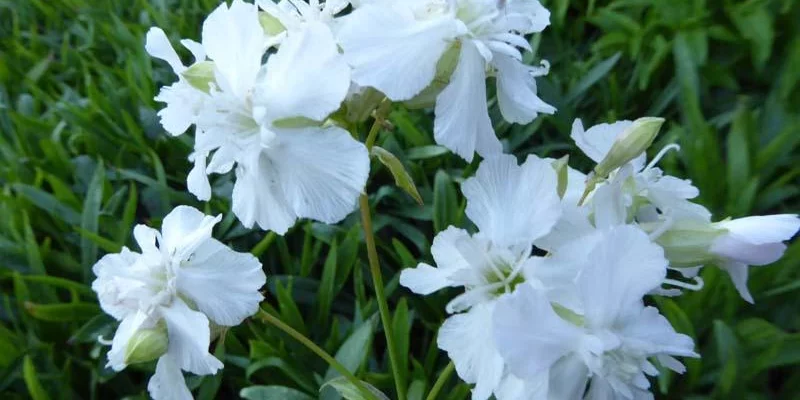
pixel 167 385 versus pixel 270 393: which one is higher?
pixel 167 385

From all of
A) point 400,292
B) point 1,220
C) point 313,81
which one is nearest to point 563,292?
point 313,81

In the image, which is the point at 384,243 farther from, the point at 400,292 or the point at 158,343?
the point at 158,343

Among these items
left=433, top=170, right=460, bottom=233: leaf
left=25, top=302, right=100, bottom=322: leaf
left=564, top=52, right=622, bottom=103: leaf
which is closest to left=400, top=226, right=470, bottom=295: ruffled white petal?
left=433, top=170, right=460, bottom=233: leaf

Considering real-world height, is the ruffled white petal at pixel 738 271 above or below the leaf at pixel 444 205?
above

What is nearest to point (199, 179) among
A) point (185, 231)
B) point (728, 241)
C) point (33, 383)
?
point (185, 231)

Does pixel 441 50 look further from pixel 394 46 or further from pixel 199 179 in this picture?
pixel 199 179

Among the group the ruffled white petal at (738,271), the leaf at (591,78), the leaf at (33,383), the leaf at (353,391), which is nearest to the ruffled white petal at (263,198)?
the leaf at (353,391)

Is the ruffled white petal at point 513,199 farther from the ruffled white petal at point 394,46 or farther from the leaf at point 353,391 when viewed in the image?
the leaf at point 353,391
